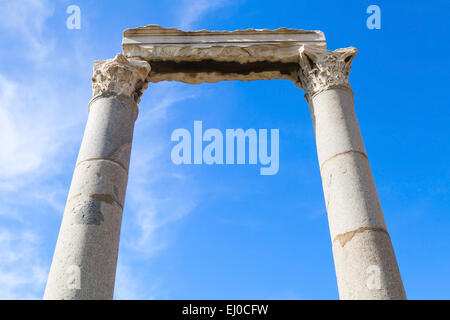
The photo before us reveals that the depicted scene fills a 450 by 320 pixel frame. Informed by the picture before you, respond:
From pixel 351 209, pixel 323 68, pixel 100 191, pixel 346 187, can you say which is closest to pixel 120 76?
pixel 100 191

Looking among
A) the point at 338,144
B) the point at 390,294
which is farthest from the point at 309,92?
the point at 390,294

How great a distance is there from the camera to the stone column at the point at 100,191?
321 inches

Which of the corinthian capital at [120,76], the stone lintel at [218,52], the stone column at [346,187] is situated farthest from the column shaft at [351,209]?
the corinthian capital at [120,76]

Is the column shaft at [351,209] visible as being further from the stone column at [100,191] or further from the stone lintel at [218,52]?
the stone column at [100,191]

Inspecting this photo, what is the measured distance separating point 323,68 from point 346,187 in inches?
180

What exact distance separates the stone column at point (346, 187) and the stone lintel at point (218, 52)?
823 mm

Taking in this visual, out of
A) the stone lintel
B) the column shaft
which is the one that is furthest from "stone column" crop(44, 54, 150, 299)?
the column shaft

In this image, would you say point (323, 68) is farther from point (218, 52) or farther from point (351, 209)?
point (351, 209)

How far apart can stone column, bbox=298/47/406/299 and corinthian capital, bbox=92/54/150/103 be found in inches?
206

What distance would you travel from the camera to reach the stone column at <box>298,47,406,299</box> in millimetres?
8344

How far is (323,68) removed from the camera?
12.6 meters

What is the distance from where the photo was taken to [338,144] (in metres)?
10.6

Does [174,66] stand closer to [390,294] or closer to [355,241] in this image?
[355,241]
